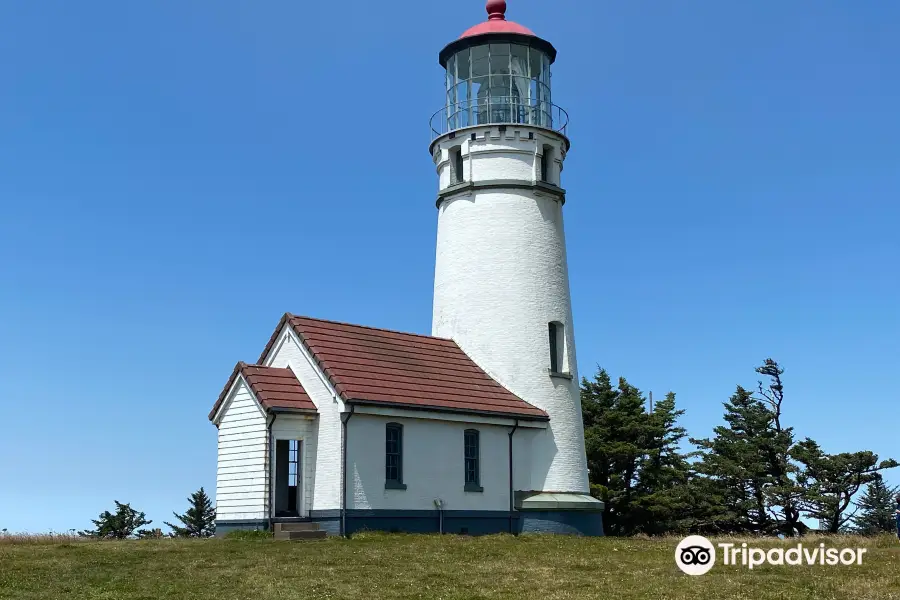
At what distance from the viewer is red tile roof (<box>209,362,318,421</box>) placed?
24061mm

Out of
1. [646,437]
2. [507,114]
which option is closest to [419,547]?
[507,114]

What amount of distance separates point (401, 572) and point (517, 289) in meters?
12.8

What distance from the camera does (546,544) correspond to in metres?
22.8

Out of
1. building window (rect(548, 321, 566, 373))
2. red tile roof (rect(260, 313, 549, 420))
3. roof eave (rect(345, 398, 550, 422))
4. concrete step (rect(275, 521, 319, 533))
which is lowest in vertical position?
concrete step (rect(275, 521, 319, 533))

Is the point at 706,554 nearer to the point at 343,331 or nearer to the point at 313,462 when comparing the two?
the point at 313,462

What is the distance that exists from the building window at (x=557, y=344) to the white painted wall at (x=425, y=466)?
259 cm

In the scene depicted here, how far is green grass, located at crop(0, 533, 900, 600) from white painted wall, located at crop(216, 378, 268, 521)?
203 centimetres

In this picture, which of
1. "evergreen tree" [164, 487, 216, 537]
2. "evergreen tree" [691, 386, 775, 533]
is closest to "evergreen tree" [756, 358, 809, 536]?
"evergreen tree" [691, 386, 775, 533]

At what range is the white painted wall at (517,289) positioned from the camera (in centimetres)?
2839

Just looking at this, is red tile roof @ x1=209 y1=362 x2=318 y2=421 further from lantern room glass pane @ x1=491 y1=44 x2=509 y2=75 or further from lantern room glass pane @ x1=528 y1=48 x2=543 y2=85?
lantern room glass pane @ x1=528 y1=48 x2=543 y2=85

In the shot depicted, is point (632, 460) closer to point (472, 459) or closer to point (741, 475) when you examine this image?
point (741, 475)

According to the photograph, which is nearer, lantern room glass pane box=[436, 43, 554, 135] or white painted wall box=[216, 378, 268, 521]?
white painted wall box=[216, 378, 268, 521]

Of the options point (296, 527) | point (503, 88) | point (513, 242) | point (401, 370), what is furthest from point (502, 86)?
point (296, 527)

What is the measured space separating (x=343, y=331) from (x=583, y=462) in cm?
811
